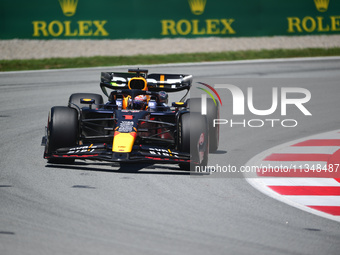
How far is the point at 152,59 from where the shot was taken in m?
23.7

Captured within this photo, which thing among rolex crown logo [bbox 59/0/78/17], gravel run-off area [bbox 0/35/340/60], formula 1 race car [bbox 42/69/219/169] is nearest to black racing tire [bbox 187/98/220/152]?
formula 1 race car [bbox 42/69/219/169]

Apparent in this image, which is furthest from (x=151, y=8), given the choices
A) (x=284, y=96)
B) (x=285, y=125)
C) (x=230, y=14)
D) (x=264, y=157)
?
(x=264, y=157)

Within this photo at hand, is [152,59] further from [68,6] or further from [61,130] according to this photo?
[61,130]

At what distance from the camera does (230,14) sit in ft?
83.6

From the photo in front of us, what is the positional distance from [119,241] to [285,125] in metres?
8.16

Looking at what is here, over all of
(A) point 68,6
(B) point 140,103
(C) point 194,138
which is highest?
(A) point 68,6

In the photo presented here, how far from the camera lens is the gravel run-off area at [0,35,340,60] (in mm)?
24062

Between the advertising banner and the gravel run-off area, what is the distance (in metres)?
0.31

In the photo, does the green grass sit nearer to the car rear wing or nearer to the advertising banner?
the advertising banner

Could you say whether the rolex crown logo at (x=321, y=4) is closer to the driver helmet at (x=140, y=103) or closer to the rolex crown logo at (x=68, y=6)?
the rolex crown logo at (x=68, y=6)

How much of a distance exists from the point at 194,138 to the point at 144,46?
16416 millimetres

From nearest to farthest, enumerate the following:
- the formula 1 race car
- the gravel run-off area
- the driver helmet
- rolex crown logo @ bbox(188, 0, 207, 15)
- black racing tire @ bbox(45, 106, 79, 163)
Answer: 1. the formula 1 race car
2. black racing tire @ bbox(45, 106, 79, 163)
3. the driver helmet
4. the gravel run-off area
5. rolex crown logo @ bbox(188, 0, 207, 15)

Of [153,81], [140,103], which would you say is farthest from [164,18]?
[140,103]

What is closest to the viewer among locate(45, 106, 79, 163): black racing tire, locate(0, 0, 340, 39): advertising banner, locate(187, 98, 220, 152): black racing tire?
locate(45, 106, 79, 163): black racing tire
